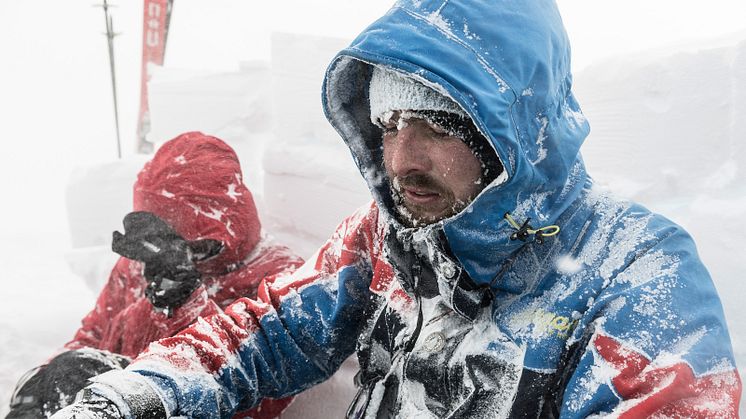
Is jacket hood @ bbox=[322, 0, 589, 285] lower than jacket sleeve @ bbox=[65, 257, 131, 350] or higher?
higher

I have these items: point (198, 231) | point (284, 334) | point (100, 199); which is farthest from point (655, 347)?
point (100, 199)

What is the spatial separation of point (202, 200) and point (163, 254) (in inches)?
10.4

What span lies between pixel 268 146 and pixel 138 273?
89 centimetres

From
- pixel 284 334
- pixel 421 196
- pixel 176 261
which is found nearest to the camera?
pixel 421 196

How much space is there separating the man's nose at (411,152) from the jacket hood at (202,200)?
1088 mm

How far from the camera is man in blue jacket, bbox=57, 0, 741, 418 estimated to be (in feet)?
2.95

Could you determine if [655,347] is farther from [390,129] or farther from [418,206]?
[390,129]

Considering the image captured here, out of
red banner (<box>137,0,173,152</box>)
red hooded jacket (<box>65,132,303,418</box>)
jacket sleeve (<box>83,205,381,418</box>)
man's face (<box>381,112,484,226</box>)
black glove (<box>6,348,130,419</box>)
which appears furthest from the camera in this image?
red banner (<box>137,0,173,152</box>)

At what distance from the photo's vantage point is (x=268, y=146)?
275cm

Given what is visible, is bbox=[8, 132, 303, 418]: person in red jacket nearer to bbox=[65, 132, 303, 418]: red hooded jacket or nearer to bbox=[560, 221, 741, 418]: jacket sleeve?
bbox=[65, 132, 303, 418]: red hooded jacket

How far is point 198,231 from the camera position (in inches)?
80.6

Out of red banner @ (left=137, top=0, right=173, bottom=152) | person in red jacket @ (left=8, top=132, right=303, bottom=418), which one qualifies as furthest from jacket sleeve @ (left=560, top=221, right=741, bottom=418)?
red banner @ (left=137, top=0, right=173, bottom=152)

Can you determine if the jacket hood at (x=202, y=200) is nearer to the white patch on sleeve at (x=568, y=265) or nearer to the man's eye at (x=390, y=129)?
the man's eye at (x=390, y=129)

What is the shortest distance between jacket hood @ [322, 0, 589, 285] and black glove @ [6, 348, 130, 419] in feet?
3.88
